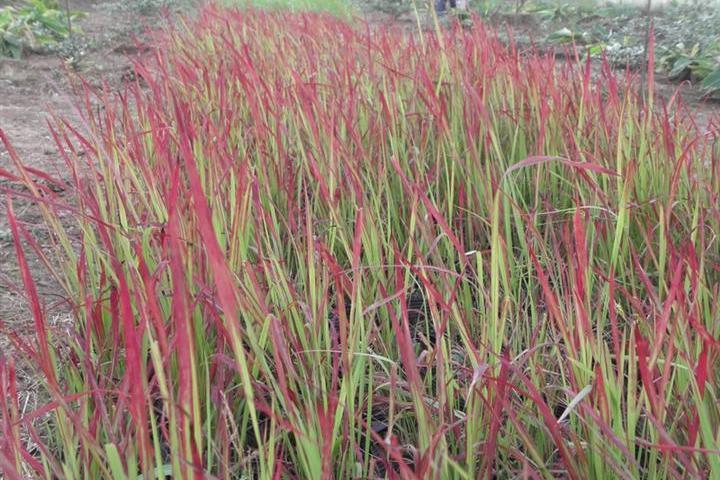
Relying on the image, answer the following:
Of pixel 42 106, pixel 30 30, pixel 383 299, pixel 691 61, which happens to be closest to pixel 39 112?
pixel 42 106

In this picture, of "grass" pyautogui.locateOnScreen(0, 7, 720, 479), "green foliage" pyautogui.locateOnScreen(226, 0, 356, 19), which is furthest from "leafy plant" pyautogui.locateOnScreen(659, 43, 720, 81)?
"grass" pyautogui.locateOnScreen(0, 7, 720, 479)

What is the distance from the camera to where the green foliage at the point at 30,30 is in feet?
16.0

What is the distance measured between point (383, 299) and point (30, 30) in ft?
17.8

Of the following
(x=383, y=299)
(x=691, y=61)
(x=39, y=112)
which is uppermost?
(x=383, y=299)

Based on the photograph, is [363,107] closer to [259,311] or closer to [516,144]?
[516,144]

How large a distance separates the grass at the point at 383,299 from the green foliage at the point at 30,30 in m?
3.55

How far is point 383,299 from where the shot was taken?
0.84 m

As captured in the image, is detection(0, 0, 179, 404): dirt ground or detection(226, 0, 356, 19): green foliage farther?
detection(226, 0, 356, 19): green foliage

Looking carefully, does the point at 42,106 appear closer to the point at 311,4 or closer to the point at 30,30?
the point at 30,30

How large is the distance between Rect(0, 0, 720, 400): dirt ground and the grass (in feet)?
0.45

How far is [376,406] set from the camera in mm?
1039

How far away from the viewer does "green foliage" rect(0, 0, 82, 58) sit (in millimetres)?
4887

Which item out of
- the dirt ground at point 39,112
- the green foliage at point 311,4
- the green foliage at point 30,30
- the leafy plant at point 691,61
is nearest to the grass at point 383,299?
the dirt ground at point 39,112

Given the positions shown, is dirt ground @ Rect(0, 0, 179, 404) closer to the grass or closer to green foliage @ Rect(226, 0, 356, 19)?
the grass
